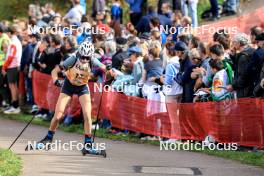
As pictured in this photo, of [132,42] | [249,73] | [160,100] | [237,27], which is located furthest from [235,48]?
[237,27]

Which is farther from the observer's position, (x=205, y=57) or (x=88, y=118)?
(x=205, y=57)

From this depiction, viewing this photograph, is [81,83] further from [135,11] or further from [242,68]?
[135,11]

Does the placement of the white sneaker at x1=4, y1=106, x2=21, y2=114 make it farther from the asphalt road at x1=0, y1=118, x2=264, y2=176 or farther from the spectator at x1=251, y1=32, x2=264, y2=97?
the spectator at x1=251, y1=32, x2=264, y2=97

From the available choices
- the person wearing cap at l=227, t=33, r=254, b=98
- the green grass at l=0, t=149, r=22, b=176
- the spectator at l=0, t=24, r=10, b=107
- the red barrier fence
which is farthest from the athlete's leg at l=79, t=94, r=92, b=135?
the spectator at l=0, t=24, r=10, b=107

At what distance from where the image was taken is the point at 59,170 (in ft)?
40.8

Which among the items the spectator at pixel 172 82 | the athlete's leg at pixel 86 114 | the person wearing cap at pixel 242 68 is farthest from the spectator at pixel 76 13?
the person wearing cap at pixel 242 68

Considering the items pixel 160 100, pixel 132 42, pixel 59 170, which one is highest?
pixel 132 42

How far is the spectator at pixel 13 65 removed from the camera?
2158cm

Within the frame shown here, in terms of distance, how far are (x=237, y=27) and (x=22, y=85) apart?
5854 mm

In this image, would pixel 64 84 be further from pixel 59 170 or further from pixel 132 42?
pixel 132 42

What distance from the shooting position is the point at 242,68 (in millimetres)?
14383

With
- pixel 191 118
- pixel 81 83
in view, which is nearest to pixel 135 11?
pixel 191 118

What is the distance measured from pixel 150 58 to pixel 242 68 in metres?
2.85

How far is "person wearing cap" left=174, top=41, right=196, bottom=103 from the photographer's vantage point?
15.9 m
